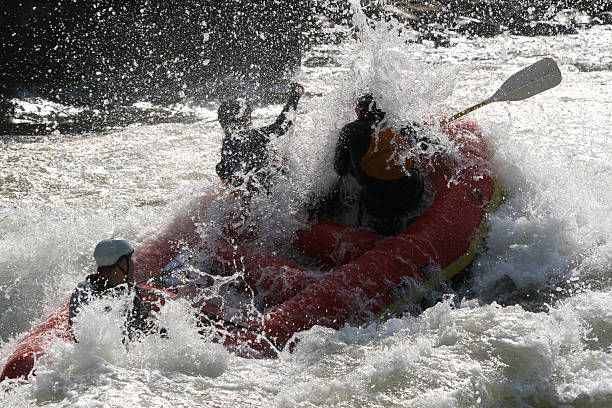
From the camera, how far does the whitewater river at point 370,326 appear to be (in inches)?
129

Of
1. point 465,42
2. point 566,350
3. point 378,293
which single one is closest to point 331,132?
point 378,293

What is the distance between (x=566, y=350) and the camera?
351cm

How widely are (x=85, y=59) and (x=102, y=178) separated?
3.52 meters

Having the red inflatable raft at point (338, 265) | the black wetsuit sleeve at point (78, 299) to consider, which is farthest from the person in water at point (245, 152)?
the black wetsuit sleeve at point (78, 299)

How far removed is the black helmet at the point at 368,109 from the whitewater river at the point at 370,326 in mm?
142

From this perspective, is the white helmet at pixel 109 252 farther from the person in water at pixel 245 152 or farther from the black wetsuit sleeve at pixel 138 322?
the person in water at pixel 245 152

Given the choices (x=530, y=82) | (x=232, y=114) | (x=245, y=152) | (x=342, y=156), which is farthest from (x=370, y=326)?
(x=530, y=82)

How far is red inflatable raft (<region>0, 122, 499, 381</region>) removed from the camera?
382cm

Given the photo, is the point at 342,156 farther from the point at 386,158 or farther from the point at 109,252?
the point at 109,252

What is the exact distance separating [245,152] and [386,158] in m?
1.15

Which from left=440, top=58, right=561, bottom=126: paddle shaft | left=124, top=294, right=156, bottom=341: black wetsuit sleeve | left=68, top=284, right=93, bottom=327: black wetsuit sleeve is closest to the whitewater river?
left=124, top=294, right=156, bottom=341: black wetsuit sleeve

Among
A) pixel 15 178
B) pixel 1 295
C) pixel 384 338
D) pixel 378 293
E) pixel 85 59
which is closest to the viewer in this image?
pixel 384 338

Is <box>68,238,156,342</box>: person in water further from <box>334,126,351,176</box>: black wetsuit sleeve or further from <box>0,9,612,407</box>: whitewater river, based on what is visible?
<box>334,126,351,176</box>: black wetsuit sleeve

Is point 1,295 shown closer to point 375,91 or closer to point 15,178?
point 15,178
